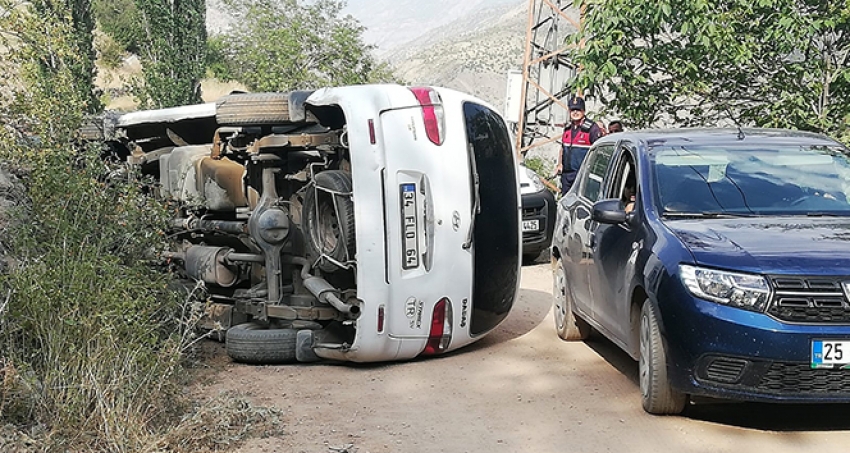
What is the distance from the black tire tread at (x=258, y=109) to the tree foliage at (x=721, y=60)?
560 cm

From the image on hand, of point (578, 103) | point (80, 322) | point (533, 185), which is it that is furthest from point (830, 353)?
point (578, 103)

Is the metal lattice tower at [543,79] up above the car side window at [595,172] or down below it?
above

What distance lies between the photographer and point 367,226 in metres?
6.94

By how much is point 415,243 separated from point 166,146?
423 cm

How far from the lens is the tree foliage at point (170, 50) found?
23000 mm

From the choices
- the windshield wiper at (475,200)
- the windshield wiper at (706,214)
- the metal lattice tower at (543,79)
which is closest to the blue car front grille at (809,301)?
the windshield wiper at (706,214)

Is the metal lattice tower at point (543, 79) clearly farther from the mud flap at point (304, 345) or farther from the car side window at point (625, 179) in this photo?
the mud flap at point (304, 345)

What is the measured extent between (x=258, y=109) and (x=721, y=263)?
3.96 metres

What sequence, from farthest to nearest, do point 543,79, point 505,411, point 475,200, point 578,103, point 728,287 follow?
point 543,79, point 578,103, point 475,200, point 505,411, point 728,287

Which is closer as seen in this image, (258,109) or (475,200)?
(475,200)

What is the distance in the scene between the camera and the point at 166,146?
1030 cm

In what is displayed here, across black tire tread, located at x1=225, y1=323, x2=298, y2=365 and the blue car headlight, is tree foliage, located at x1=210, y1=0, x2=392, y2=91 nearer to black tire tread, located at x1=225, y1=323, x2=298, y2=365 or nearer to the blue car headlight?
black tire tread, located at x1=225, y1=323, x2=298, y2=365

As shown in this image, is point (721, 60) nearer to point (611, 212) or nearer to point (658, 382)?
point (611, 212)

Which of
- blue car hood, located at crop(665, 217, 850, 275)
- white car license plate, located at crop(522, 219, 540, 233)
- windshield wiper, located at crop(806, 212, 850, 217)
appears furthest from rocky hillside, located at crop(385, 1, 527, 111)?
blue car hood, located at crop(665, 217, 850, 275)
